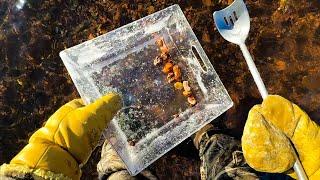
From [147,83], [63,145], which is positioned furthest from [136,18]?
[63,145]

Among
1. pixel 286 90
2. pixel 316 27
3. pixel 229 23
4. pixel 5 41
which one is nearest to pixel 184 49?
Result: pixel 229 23

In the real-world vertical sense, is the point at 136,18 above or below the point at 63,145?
above

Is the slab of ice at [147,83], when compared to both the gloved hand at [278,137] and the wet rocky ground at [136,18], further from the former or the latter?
the gloved hand at [278,137]

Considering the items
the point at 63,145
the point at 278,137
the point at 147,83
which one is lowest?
the point at 278,137

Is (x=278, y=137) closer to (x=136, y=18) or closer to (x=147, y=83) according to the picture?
(x=147, y=83)

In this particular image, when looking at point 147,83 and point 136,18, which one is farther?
point 136,18

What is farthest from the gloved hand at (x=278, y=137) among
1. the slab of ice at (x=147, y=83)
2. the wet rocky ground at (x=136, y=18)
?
the wet rocky ground at (x=136, y=18)

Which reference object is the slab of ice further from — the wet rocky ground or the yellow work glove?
the yellow work glove

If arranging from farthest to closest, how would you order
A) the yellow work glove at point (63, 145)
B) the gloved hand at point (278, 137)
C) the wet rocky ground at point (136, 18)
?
1. the wet rocky ground at point (136, 18)
2. the gloved hand at point (278, 137)
3. the yellow work glove at point (63, 145)
